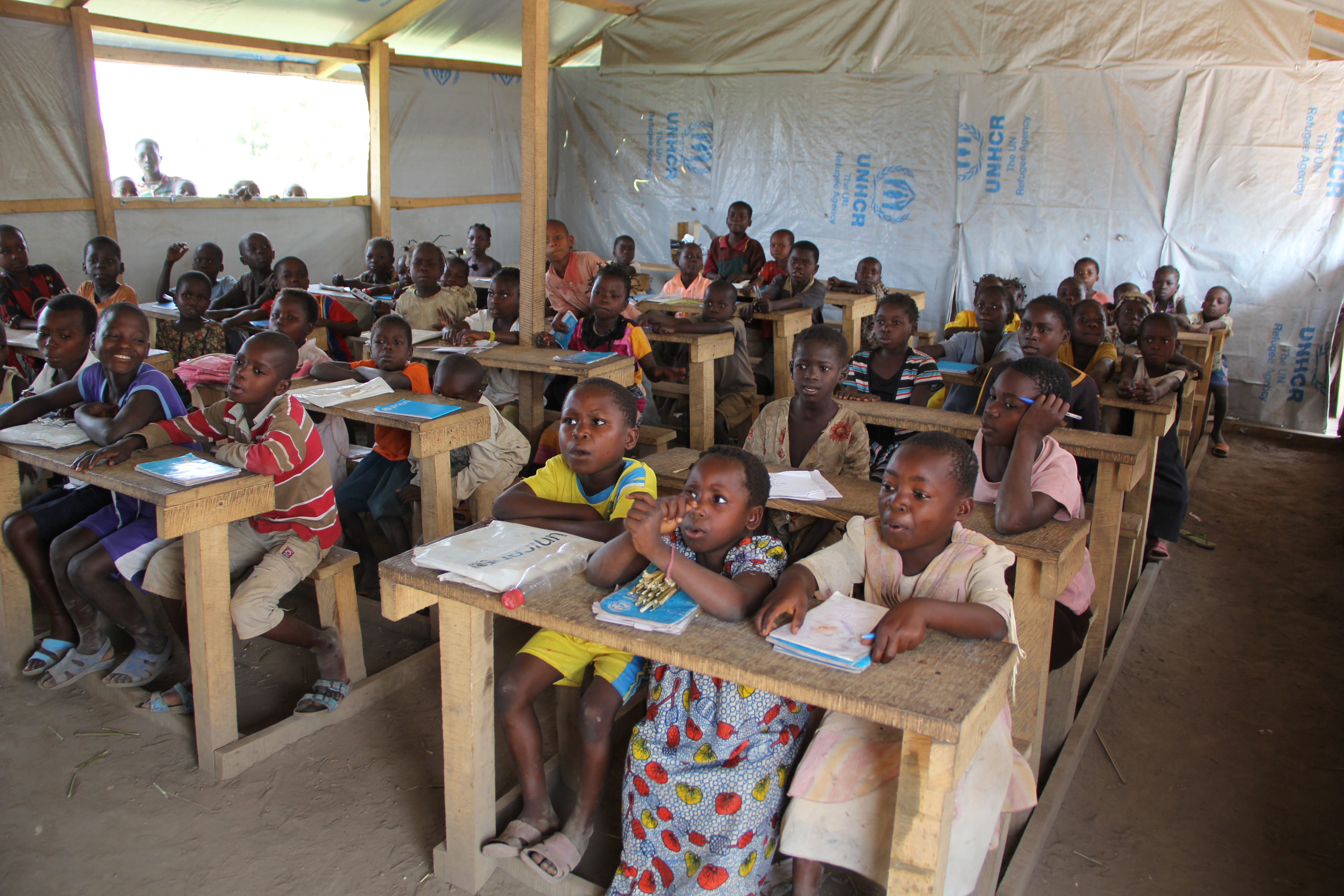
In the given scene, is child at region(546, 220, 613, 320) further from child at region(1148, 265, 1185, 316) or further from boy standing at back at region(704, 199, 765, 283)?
child at region(1148, 265, 1185, 316)

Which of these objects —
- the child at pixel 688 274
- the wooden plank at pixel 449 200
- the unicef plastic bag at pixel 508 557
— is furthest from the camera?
the wooden plank at pixel 449 200

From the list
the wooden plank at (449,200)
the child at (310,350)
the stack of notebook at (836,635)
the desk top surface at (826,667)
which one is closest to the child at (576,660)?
the desk top surface at (826,667)

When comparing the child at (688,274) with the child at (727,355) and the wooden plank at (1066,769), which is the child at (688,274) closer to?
the child at (727,355)

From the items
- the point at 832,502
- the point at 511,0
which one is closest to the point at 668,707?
the point at 832,502

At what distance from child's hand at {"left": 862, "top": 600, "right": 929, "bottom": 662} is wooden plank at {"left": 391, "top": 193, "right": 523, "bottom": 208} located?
7.40 metres

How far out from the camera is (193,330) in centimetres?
477

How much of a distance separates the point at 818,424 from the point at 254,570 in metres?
1.71

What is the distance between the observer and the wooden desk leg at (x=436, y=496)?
273 centimetres

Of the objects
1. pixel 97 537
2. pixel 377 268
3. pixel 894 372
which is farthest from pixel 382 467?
pixel 377 268

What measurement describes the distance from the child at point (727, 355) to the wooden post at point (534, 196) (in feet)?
2.33

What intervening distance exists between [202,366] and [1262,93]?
679 cm

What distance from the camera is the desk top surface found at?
4.22ft

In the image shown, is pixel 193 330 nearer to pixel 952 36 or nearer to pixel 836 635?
pixel 836 635

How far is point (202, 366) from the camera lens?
3.73m
